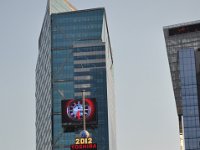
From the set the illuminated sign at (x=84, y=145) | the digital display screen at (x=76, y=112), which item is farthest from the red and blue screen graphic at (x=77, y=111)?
the illuminated sign at (x=84, y=145)

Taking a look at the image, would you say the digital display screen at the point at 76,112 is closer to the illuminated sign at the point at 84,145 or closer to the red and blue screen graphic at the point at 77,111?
the red and blue screen graphic at the point at 77,111

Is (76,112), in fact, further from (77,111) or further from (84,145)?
(84,145)

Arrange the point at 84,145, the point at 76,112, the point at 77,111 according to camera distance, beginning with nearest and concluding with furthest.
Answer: the point at 84,145, the point at 76,112, the point at 77,111

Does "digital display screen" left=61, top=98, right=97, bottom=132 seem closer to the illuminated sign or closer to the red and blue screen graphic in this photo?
the red and blue screen graphic

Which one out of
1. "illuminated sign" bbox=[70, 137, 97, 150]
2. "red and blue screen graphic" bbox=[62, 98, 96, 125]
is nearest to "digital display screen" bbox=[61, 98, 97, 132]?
"red and blue screen graphic" bbox=[62, 98, 96, 125]

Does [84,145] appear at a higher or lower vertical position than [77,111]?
lower

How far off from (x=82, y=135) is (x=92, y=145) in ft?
8.78

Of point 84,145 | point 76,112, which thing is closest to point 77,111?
point 76,112

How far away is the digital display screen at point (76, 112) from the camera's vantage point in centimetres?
13362

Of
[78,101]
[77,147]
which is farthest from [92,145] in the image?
[78,101]

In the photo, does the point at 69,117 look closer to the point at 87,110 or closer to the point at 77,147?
the point at 87,110

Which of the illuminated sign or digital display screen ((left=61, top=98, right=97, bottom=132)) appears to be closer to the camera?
the illuminated sign

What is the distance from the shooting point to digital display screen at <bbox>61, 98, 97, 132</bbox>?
13362cm

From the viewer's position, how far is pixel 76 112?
439 feet
